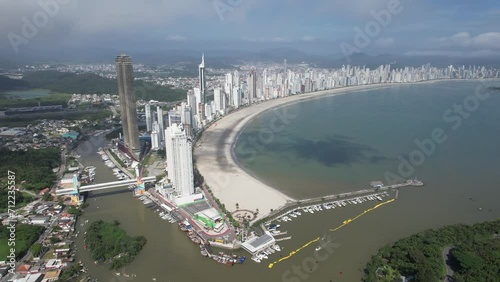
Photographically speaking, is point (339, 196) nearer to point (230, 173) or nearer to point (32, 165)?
point (230, 173)

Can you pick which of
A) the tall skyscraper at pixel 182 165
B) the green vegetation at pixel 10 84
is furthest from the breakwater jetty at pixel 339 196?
the green vegetation at pixel 10 84

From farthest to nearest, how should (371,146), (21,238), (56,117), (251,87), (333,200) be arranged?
(251,87)
(56,117)
(371,146)
(333,200)
(21,238)

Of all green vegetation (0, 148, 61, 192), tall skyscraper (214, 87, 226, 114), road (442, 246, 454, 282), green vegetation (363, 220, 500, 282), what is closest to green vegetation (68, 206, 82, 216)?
green vegetation (0, 148, 61, 192)

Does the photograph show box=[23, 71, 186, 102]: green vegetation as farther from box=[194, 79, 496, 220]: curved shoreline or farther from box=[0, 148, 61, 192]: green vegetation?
box=[0, 148, 61, 192]: green vegetation

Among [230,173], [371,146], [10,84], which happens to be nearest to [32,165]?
[230,173]

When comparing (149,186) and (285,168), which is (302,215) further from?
(149,186)

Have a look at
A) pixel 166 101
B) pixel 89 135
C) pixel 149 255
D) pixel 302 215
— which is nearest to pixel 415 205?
pixel 302 215
